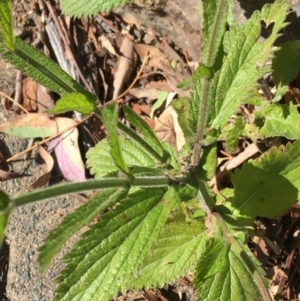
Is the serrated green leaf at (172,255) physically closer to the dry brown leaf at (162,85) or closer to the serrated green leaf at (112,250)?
the serrated green leaf at (112,250)

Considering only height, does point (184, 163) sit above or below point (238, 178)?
above

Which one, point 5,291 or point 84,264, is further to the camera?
point 5,291

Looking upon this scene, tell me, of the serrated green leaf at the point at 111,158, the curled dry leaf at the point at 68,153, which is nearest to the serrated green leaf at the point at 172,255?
the serrated green leaf at the point at 111,158

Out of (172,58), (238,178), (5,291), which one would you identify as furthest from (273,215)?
(5,291)

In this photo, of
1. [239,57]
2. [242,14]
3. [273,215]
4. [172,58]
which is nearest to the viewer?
[239,57]

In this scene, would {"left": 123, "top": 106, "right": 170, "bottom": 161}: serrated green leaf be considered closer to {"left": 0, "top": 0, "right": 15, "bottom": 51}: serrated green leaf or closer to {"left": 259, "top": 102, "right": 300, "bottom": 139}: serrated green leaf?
{"left": 0, "top": 0, "right": 15, "bottom": 51}: serrated green leaf

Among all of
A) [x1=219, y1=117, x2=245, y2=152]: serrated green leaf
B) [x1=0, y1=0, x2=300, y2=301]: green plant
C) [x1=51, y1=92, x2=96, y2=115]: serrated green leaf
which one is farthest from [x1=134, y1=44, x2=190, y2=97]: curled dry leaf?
[x1=51, y1=92, x2=96, y2=115]: serrated green leaf

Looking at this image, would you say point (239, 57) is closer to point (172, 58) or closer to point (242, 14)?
point (242, 14)

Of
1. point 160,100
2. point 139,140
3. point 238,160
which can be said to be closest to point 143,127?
point 139,140

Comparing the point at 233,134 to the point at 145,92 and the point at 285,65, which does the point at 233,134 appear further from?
the point at 145,92
